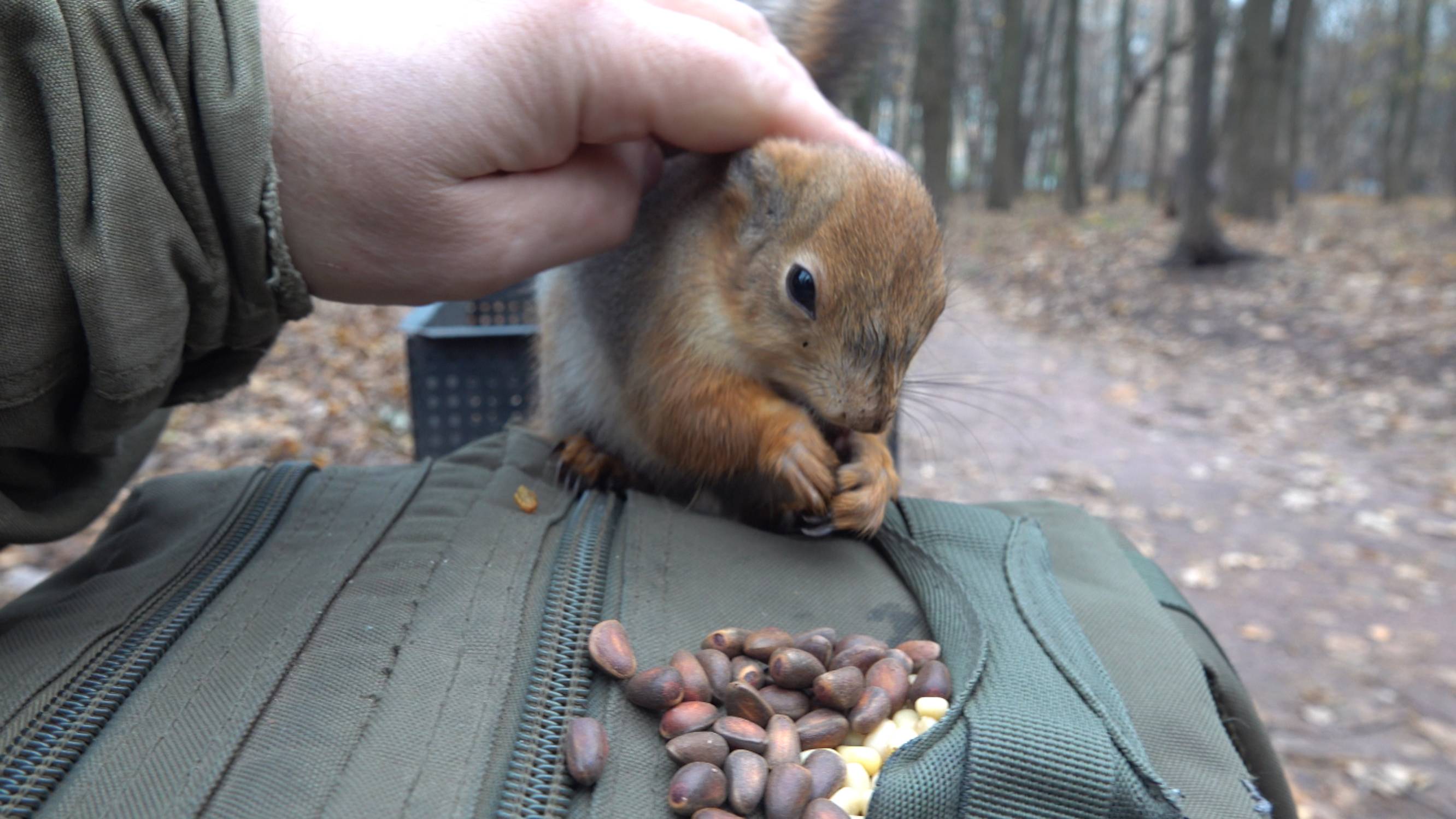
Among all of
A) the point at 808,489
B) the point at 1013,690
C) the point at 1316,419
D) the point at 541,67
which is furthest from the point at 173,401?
the point at 1316,419

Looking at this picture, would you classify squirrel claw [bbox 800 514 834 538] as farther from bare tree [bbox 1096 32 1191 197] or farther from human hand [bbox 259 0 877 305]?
bare tree [bbox 1096 32 1191 197]

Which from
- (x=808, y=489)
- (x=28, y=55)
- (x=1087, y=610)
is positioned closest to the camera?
(x=28, y=55)

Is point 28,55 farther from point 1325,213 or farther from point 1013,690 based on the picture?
point 1325,213

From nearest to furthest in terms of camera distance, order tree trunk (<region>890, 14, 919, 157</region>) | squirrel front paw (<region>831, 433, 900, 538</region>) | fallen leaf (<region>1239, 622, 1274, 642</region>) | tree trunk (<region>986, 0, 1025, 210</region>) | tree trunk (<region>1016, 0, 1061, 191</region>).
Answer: squirrel front paw (<region>831, 433, 900, 538</region>) < tree trunk (<region>890, 14, 919, 157</region>) < fallen leaf (<region>1239, 622, 1274, 642</region>) < tree trunk (<region>986, 0, 1025, 210</region>) < tree trunk (<region>1016, 0, 1061, 191</region>)

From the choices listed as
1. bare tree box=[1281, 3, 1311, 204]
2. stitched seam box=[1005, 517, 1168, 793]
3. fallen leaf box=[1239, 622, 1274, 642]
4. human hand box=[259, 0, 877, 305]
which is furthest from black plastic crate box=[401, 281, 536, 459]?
bare tree box=[1281, 3, 1311, 204]

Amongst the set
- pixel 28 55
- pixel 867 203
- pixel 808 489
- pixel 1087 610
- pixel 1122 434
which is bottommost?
pixel 1122 434

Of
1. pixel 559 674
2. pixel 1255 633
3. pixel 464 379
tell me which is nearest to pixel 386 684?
pixel 559 674

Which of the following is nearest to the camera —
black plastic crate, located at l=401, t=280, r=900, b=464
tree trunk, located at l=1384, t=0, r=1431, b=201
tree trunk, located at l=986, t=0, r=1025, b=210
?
black plastic crate, located at l=401, t=280, r=900, b=464

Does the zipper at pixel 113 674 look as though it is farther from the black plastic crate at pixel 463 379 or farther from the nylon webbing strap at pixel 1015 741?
the black plastic crate at pixel 463 379
